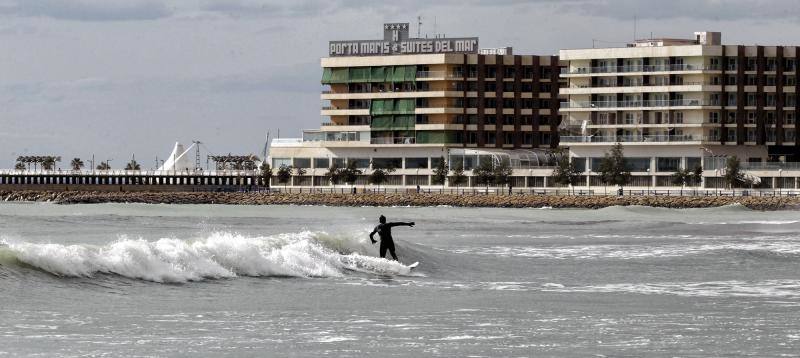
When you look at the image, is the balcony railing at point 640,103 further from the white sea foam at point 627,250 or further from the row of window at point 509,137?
the white sea foam at point 627,250

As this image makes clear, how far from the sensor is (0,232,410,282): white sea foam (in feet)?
105

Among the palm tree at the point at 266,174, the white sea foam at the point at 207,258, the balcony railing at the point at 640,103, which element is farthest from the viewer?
the palm tree at the point at 266,174

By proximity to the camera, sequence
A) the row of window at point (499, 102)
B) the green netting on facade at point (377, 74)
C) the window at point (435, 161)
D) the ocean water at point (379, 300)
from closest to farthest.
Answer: the ocean water at point (379, 300) → the window at point (435, 161) → the row of window at point (499, 102) → the green netting on facade at point (377, 74)

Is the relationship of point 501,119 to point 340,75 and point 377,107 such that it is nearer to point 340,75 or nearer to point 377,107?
point 377,107

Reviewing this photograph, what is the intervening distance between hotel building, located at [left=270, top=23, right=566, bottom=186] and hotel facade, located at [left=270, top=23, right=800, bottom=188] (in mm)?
134

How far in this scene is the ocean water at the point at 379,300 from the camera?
2339 cm

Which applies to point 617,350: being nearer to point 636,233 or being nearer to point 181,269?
point 181,269

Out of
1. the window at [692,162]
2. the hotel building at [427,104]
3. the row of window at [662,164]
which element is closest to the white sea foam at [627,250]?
the window at [692,162]

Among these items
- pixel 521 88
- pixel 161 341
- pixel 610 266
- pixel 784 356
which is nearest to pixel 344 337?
pixel 161 341

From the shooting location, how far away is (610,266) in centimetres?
4266

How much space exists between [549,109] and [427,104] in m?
12.3

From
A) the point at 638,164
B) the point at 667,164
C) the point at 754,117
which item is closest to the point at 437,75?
the point at 638,164

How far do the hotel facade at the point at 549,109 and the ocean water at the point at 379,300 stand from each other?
296 feet

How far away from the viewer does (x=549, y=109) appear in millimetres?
154625
